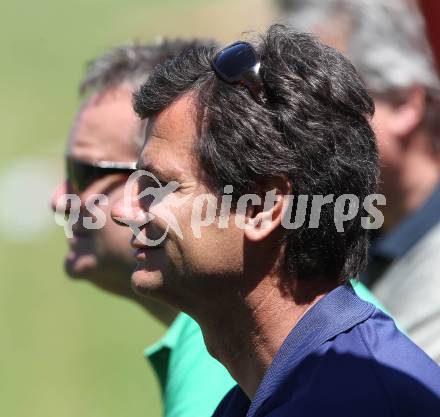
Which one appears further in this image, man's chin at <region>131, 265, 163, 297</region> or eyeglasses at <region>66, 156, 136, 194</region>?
eyeglasses at <region>66, 156, 136, 194</region>

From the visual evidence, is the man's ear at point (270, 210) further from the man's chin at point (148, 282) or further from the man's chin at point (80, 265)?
the man's chin at point (80, 265)

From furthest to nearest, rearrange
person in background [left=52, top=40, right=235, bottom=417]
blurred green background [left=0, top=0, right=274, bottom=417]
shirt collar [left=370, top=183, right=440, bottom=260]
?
1. blurred green background [left=0, top=0, right=274, bottom=417]
2. shirt collar [left=370, top=183, right=440, bottom=260]
3. person in background [left=52, top=40, right=235, bottom=417]

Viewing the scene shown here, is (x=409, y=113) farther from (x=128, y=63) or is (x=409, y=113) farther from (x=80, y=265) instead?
(x=80, y=265)

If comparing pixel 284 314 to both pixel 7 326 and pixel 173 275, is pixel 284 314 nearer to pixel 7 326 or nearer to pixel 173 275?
pixel 173 275

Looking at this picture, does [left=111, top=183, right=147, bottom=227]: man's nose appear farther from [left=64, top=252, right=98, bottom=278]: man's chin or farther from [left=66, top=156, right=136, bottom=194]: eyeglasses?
[left=64, top=252, right=98, bottom=278]: man's chin

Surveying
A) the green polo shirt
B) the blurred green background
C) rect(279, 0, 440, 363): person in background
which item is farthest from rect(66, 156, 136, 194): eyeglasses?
the blurred green background

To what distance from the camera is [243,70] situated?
199cm

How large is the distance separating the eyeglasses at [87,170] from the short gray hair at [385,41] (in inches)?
48.2

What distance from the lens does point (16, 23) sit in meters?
9.98

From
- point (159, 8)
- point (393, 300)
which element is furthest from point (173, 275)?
point (159, 8)

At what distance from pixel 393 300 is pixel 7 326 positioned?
173 inches

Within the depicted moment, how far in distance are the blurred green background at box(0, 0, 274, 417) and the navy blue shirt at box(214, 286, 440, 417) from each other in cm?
334

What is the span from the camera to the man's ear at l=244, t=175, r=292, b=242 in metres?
1.98

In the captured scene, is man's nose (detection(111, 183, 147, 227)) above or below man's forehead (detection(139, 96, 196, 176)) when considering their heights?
below
